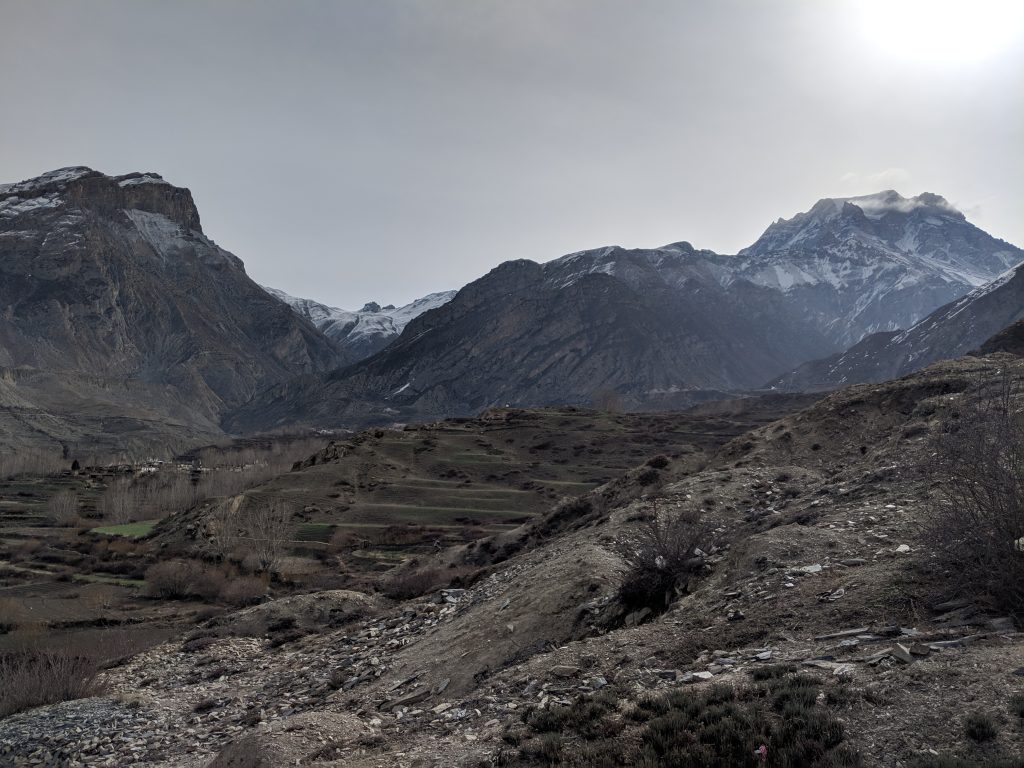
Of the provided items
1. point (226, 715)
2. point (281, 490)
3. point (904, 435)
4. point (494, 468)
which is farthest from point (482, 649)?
point (494, 468)

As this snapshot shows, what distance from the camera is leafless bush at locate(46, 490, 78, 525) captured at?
110137mm

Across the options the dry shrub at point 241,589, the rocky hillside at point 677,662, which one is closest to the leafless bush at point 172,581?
the dry shrub at point 241,589

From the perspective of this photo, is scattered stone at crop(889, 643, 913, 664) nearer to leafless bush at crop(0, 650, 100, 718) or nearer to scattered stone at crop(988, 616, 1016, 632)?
scattered stone at crop(988, 616, 1016, 632)

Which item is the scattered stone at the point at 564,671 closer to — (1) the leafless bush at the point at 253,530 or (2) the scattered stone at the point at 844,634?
(2) the scattered stone at the point at 844,634

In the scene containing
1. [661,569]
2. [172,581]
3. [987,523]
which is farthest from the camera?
[172,581]

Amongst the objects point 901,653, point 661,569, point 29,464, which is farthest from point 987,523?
point 29,464

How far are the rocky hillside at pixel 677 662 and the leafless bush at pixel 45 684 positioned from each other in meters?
1.44

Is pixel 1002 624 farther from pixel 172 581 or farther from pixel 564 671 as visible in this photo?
pixel 172 581

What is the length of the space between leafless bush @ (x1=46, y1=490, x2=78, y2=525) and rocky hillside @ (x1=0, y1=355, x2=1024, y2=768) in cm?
9267

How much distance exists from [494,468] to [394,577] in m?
74.4

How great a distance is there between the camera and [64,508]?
11388 centimetres

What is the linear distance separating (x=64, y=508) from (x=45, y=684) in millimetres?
102132

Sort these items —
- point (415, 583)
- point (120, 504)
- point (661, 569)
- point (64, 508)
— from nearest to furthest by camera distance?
point (661, 569)
point (415, 583)
point (64, 508)
point (120, 504)

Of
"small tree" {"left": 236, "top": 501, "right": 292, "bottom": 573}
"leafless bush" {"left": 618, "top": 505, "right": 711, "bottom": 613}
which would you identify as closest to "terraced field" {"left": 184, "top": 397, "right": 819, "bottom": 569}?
"small tree" {"left": 236, "top": 501, "right": 292, "bottom": 573}
